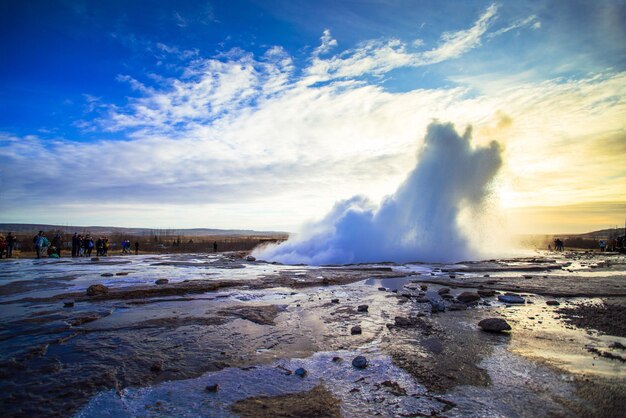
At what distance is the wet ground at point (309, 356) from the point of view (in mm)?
4227

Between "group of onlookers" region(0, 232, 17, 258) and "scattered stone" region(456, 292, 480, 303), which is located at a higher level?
"group of onlookers" region(0, 232, 17, 258)

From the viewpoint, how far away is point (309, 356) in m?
5.96

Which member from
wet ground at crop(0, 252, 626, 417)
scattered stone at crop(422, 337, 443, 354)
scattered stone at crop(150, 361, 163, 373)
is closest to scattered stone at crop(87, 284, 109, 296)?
wet ground at crop(0, 252, 626, 417)

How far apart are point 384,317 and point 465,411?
463 cm

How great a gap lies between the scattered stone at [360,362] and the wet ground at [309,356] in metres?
0.06

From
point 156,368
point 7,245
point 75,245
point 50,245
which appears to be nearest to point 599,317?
point 156,368

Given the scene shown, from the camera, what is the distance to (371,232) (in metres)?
29.7

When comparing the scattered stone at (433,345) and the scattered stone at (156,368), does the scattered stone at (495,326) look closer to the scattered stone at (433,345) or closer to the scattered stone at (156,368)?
the scattered stone at (433,345)

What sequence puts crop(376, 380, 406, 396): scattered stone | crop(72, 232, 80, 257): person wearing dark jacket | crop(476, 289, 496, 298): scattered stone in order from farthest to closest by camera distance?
1. crop(72, 232, 80, 257): person wearing dark jacket
2. crop(476, 289, 496, 298): scattered stone
3. crop(376, 380, 406, 396): scattered stone

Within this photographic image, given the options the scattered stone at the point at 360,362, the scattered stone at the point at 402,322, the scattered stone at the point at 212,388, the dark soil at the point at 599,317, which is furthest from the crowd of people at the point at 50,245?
the dark soil at the point at 599,317

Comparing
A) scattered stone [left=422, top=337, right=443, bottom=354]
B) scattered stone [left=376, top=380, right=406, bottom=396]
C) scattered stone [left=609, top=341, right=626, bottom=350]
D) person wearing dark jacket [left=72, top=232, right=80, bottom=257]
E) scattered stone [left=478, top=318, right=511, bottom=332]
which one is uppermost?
person wearing dark jacket [left=72, top=232, right=80, bottom=257]

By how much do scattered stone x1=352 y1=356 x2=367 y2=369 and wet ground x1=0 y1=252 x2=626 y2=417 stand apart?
2.4 inches

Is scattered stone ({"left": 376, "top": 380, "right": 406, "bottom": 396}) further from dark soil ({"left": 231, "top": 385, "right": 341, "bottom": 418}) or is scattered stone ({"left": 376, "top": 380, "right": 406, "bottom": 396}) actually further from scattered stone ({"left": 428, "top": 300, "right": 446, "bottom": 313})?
scattered stone ({"left": 428, "top": 300, "right": 446, "bottom": 313})

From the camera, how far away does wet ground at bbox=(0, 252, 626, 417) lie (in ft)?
13.9
